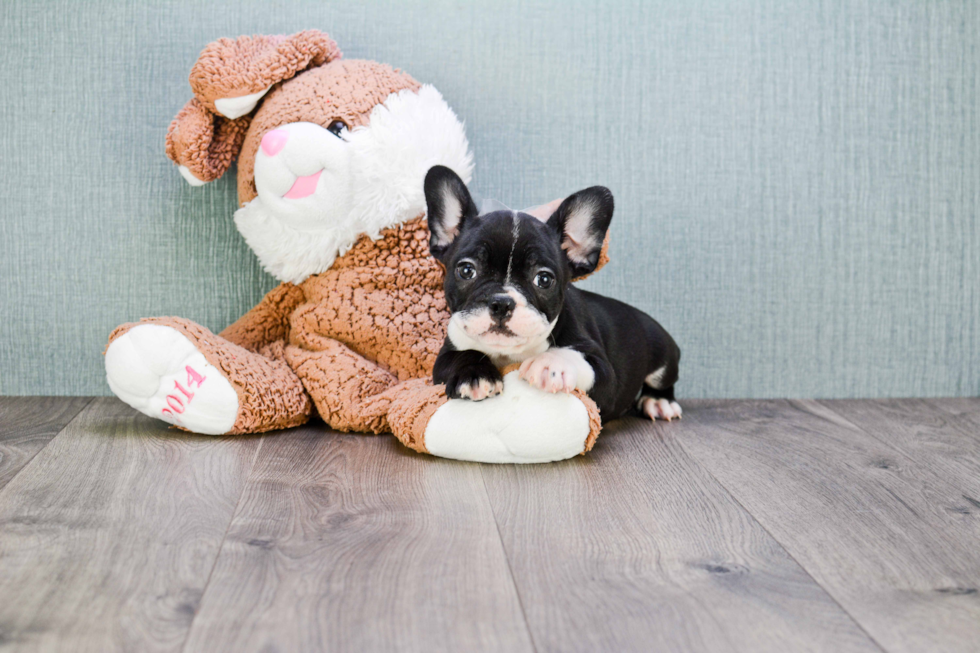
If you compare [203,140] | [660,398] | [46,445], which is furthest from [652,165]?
[46,445]

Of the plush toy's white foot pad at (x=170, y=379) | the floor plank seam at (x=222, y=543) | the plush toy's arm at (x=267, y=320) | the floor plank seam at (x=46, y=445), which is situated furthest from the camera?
the plush toy's arm at (x=267, y=320)

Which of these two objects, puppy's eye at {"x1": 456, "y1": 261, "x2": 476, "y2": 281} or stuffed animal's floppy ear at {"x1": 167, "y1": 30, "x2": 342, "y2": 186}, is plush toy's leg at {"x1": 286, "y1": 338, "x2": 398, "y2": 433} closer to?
puppy's eye at {"x1": 456, "y1": 261, "x2": 476, "y2": 281}

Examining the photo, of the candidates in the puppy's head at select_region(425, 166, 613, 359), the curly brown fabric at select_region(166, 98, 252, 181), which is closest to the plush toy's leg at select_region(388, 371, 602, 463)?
the puppy's head at select_region(425, 166, 613, 359)

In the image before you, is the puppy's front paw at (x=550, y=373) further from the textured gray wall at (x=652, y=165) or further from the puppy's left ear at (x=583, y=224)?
the textured gray wall at (x=652, y=165)

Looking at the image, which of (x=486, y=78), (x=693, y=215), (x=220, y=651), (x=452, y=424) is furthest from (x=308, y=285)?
(x=220, y=651)

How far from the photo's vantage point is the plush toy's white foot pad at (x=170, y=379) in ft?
5.25

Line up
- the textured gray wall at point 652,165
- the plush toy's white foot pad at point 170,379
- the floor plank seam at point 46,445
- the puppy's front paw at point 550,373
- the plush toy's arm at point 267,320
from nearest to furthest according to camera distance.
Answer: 1. the floor plank seam at point 46,445
2. the puppy's front paw at point 550,373
3. the plush toy's white foot pad at point 170,379
4. the plush toy's arm at point 267,320
5. the textured gray wall at point 652,165

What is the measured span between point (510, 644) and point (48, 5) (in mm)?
1915

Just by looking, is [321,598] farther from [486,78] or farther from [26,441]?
[486,78]

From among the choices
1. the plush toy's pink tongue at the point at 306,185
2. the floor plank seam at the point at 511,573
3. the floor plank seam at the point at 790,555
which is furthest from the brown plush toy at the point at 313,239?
the floor plank seam at the point at 790,555

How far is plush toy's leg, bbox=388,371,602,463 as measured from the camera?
1475 millimetres

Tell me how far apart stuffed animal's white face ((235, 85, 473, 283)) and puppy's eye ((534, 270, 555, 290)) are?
43cm

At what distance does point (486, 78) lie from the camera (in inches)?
82.3

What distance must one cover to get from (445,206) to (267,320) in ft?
1.97
